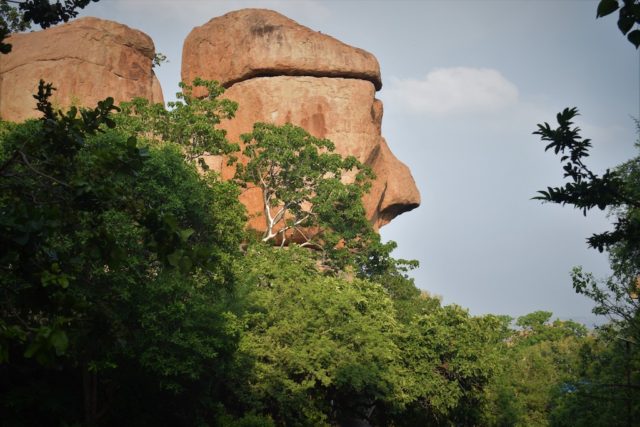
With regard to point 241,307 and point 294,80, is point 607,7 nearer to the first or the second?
point 241,307

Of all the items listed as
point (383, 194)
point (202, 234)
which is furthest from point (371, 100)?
point (202, 234)

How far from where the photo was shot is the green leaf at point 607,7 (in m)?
3.04

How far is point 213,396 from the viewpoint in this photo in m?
19.5

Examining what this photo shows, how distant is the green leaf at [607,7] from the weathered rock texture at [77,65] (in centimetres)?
3249

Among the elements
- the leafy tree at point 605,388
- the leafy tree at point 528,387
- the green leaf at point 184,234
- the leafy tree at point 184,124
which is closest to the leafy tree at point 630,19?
the green leaf at point 184,234

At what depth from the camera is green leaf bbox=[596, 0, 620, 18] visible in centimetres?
304

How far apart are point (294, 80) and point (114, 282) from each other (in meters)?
25.0

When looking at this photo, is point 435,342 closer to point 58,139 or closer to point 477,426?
point 477,426

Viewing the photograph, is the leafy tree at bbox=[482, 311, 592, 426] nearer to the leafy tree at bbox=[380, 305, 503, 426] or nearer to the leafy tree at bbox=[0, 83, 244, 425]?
the leafy tree at bbox=[380, 305, 503, 426]

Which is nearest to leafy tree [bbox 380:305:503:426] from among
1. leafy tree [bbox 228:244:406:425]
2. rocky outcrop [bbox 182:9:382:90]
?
leafy tree [bbox 228:244:406:425]

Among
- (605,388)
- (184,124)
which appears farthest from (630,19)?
(184,124)

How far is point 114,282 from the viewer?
14.6 meters

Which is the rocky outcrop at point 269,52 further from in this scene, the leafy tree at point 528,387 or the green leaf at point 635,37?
the green leaf at point 635,37

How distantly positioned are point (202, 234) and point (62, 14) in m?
15.3
